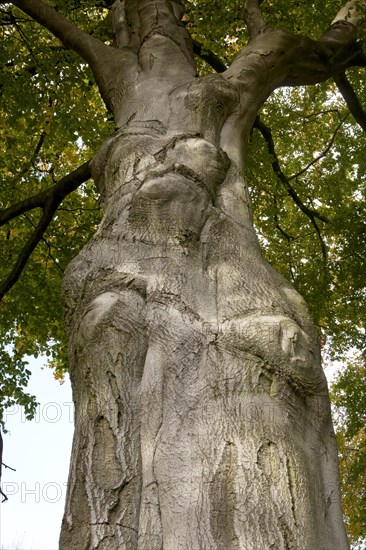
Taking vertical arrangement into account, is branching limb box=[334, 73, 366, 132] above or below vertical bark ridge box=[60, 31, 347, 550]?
above

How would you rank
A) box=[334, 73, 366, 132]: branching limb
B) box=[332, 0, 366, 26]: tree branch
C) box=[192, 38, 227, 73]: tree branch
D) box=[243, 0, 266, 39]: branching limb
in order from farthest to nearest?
box=[192, 38, 227, 73]: tree branch < box=[334, 73, 366, 132]: branching limb < box=[332, 0, 366, 26]: tree branch < box=[243, 0, 266, 39]: branching limb

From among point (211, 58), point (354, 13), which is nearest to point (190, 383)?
point (354, 13)

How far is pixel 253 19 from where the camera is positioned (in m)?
6.52

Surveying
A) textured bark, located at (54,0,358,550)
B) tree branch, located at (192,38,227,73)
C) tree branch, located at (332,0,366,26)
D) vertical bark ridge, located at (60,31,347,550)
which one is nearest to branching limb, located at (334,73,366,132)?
tree branch, located at (332,0,366,26)

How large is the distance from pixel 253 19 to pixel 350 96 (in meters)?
2.31

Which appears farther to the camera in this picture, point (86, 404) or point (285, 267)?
point (285, 267)

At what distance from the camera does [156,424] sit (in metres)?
2.50

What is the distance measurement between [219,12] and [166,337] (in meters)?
6.66

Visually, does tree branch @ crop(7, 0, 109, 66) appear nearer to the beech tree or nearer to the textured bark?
the beech tree

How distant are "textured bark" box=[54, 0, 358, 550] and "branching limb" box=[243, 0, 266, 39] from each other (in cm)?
289

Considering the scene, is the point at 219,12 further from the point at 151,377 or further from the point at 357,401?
the point at 151,377

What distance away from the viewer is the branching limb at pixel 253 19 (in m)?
6.37

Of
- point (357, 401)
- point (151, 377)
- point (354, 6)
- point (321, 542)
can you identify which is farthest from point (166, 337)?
point (357, 401)

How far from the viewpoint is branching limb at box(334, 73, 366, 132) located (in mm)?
8047
